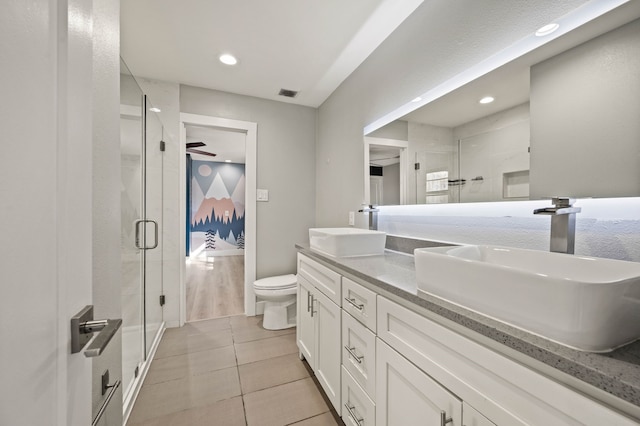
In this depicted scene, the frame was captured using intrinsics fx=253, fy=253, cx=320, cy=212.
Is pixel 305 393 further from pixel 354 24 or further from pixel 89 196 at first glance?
pixel 354 24

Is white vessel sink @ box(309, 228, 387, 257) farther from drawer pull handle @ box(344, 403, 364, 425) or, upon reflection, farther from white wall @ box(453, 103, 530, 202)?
drawer pull handle @ box(344, 403, 364, 425)

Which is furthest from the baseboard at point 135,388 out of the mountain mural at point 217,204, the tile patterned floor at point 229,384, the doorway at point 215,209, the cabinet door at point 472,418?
the mountain mural at point 217,204

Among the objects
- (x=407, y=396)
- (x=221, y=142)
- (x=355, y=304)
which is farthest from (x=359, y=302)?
(x=221, y=142)

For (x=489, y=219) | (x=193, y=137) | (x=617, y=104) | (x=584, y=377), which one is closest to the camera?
(x=584, y=377)

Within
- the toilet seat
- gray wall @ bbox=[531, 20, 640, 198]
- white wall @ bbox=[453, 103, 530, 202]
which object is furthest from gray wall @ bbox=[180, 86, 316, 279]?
gray wall @ bbox=[531, 20, 640, 198]

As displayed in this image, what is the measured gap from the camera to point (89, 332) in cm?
49

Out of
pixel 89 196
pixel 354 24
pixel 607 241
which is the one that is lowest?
pixel 607 241

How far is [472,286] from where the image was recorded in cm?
68

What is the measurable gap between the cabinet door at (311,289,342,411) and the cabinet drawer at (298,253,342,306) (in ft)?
0.13

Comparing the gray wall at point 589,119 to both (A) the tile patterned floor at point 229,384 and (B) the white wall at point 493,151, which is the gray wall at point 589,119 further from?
(A) the tile patterned floor at point 229,384

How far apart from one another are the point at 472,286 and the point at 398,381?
0.46m

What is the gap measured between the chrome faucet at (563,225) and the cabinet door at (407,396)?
65cm

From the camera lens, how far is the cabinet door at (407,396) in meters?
0.70

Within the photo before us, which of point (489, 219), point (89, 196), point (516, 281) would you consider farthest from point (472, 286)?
point (89, 196)
